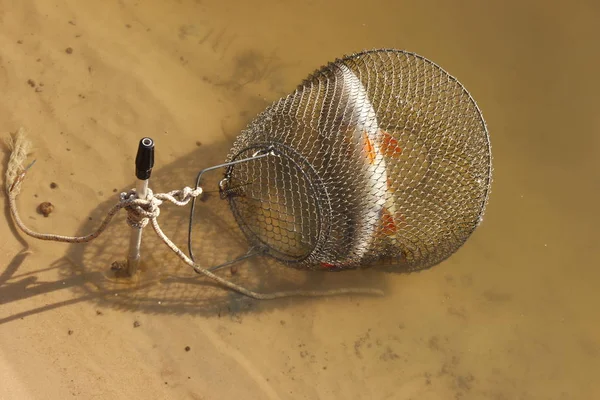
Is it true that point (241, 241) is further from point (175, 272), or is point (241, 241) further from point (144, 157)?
point (144, 157)

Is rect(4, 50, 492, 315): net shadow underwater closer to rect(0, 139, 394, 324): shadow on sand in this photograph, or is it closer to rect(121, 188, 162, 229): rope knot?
A: rect(0, 139, 394, 324): shadow on sand

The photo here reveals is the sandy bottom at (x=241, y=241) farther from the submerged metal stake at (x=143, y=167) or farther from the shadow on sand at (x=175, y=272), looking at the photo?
the submerged metal stake at (x=143, y=167)

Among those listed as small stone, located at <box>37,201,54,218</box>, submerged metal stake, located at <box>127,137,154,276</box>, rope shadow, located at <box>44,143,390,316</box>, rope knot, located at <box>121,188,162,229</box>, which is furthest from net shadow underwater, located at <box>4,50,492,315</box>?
rope knot, located at <box>121,188,162,229</box>

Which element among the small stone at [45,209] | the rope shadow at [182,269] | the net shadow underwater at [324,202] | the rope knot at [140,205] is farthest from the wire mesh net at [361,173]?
the small stone at [45,209]

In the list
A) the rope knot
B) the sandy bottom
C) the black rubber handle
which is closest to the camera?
the black rubber handle

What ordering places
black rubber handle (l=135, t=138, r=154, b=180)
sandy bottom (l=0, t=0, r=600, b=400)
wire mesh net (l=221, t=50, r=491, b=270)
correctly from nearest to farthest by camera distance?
black rubber handle (l=135, t=138, r=154, b=180) < wire mesh net (l=221, t=50, r=491, b=270) < sandy bottom (l=0, t=0, r=600, b=400)

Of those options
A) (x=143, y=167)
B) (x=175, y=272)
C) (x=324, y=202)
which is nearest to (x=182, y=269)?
(x=175, y=272)

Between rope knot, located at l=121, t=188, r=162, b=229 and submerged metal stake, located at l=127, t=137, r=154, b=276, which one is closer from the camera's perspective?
submerged metal stake, located at l=127, t=137, r=154, b=276
